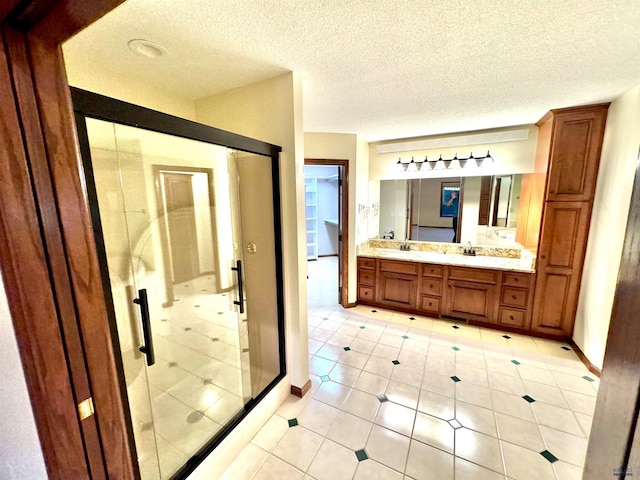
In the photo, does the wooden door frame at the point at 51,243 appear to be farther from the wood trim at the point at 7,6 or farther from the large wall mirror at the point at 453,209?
the large wall mirror at the point at 453,209

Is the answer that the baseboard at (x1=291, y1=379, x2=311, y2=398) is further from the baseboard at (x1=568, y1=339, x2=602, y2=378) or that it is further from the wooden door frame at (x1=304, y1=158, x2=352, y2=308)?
the baseboard at (x1=568, y1=339, x2=602, y2=378)

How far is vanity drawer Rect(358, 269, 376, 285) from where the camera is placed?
12.2 feet

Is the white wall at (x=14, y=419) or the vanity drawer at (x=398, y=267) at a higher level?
the white wall at (x=14, y=419)

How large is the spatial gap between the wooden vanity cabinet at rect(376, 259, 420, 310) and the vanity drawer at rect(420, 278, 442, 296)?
9cm

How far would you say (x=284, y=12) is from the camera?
124cm

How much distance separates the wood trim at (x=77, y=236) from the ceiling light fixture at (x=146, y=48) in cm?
111

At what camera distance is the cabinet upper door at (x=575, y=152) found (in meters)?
2.45

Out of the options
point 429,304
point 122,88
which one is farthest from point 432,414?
point 122,88

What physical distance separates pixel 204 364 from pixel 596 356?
3.56 meters

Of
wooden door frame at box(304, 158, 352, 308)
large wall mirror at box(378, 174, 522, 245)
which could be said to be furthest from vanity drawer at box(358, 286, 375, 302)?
large wall mirror at box(378, 174, 522, 245)

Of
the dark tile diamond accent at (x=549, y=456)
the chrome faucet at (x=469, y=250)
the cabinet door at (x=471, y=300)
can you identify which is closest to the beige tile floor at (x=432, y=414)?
the dark tile diamond accent at (x=549, y=456)

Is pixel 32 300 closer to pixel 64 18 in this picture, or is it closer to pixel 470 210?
pixel 64 18

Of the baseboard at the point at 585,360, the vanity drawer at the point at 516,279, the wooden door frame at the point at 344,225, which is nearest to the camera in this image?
the baseboard at the point at 585,360

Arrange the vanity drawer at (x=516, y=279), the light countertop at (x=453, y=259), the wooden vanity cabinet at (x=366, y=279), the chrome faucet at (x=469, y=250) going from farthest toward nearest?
the wooden vanity cabinet at (x=366, y=279) < the chrome faucet at (x=469, y=250) < the light countertop at (x=453, y=259) < the vanity drawer at (x=516, y=279)
